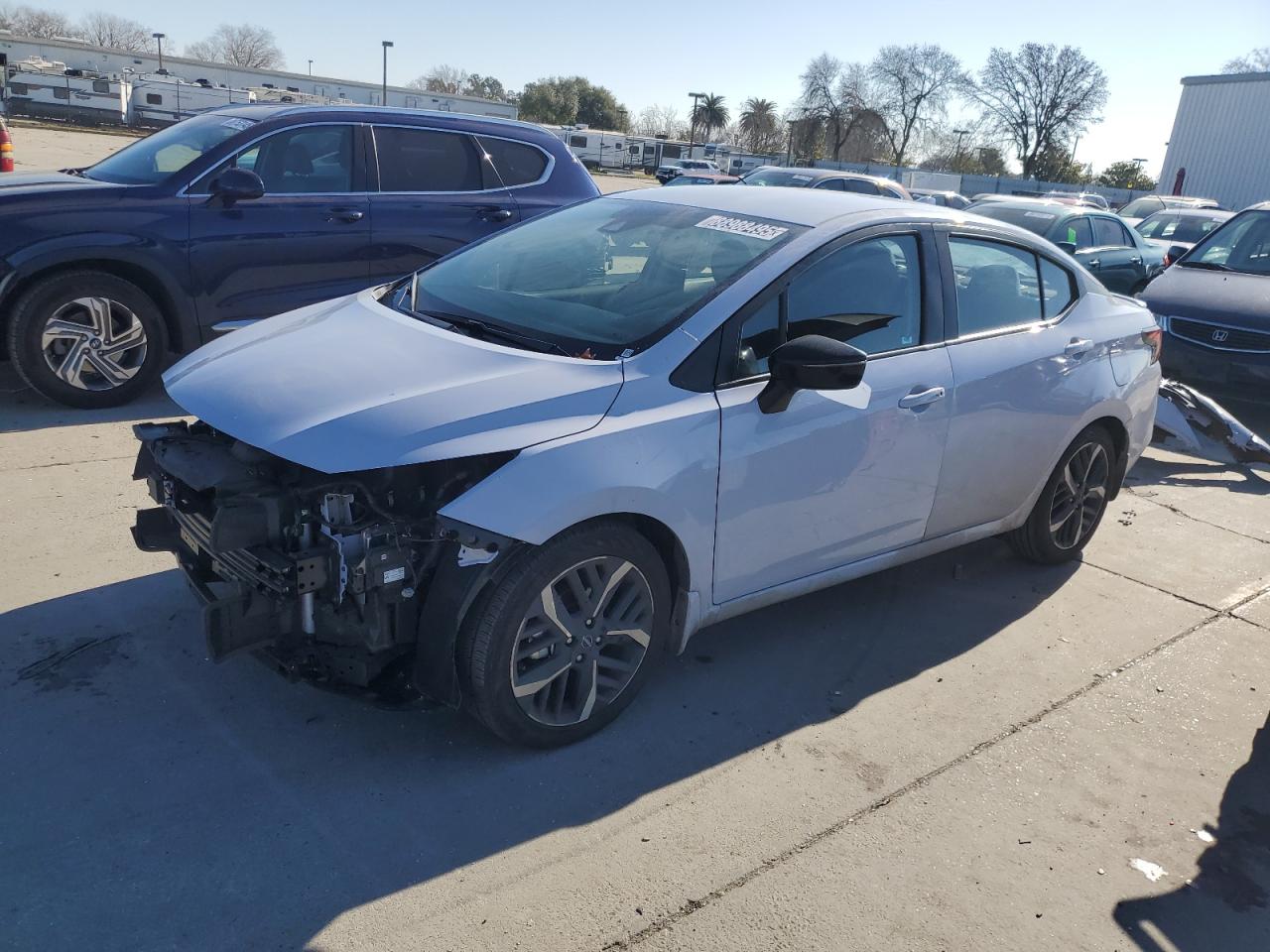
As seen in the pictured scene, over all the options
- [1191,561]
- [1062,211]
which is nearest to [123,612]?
[1191,561]

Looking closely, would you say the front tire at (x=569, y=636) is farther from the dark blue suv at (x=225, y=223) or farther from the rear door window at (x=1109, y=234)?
the rear door window at (x=1109, y=234)

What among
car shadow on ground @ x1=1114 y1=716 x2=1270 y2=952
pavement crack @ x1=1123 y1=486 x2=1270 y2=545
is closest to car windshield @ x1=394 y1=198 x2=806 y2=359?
car shadow on ground @ x1=1114 y1=716 x2=1270 y2=952

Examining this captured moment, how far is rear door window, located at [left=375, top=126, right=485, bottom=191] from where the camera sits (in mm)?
7203

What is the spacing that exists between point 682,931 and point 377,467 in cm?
144

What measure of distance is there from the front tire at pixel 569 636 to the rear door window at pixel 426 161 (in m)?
4.91

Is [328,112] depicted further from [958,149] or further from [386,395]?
[958,149]

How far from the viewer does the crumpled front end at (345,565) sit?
113 inches

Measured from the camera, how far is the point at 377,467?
2.76 m

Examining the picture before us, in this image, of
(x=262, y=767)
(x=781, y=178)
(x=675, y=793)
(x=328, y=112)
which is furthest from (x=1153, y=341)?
(x=781, y=178)

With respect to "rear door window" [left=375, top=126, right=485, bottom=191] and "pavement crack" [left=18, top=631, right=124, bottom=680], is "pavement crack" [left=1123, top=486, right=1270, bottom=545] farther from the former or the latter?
"pavement crack" [left=18, top=631, right=124, bottom=680]

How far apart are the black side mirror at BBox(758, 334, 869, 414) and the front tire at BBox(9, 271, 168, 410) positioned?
15.0 feet

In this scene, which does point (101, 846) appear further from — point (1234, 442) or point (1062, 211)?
point (1062, 211)

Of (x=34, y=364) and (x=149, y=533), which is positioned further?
(x=34, y=364)

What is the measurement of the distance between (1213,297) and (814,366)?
7.21m
